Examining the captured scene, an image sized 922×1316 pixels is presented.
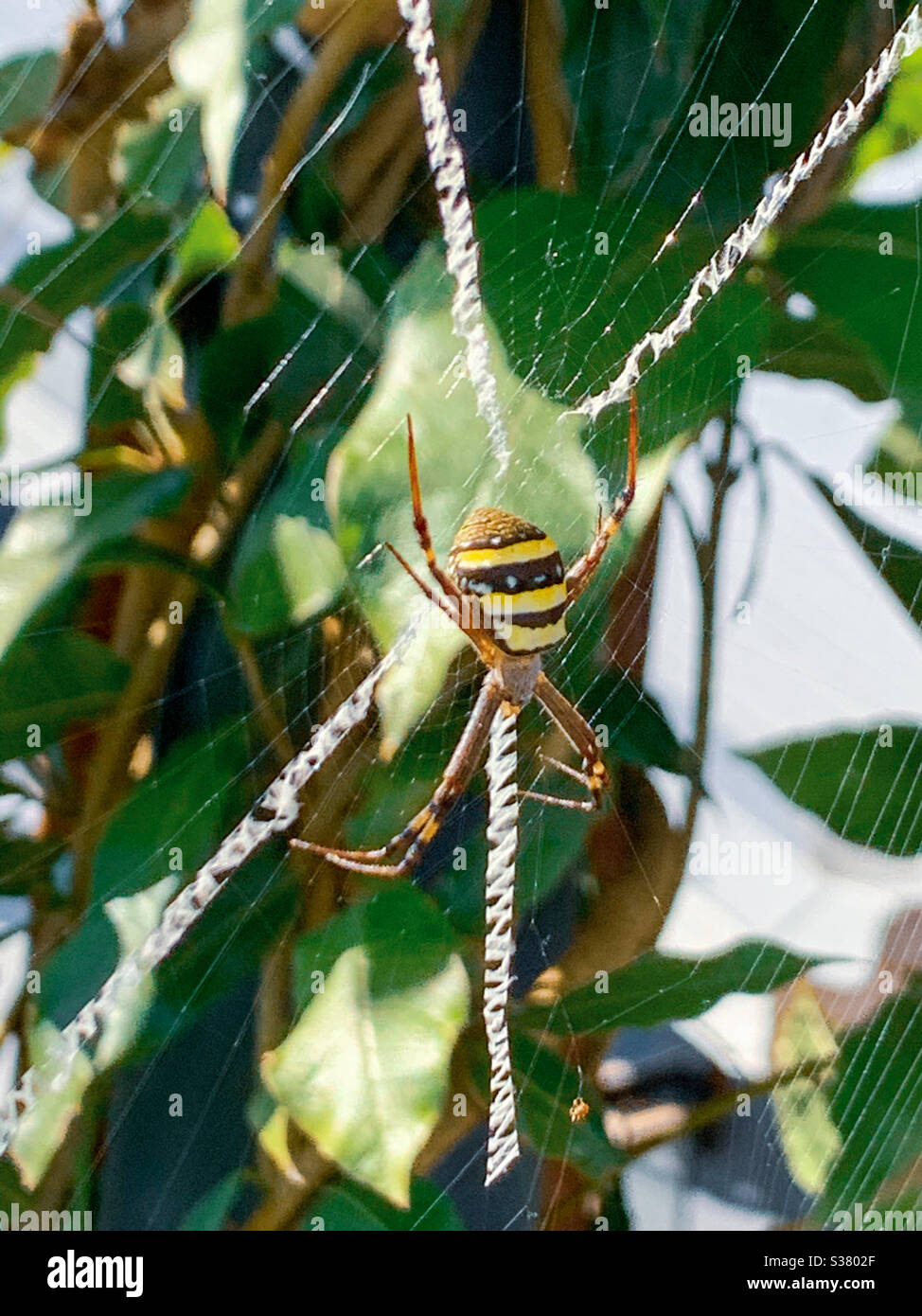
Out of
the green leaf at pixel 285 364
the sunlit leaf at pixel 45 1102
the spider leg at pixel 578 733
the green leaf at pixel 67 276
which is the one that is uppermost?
the green leaf at pixel 67 276

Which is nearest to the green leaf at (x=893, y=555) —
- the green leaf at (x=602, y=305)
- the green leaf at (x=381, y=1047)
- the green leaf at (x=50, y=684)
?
the green leaf at (x=602, y=305)

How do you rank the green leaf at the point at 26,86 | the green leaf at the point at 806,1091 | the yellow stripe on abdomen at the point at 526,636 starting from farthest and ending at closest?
the green leaf at the point at 806,1091, the yellow stripe on abdomen at the point at 526,636, the green leaf at the point at 26,86

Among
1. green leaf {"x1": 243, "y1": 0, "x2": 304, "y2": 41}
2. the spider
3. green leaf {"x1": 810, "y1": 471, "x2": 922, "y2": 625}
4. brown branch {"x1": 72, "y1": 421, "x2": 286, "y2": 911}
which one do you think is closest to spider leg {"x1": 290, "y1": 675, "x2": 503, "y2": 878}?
the spider

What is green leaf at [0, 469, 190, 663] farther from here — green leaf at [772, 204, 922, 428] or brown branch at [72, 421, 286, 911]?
green leaf at [772, 204, 922, 428]

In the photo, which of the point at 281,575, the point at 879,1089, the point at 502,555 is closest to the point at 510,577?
the point at 502,555

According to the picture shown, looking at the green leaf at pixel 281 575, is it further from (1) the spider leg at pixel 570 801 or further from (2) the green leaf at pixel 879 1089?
(2) the green leaf at pixel 879 1089

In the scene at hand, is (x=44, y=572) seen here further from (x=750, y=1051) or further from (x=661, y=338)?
(x=750, y=1051)

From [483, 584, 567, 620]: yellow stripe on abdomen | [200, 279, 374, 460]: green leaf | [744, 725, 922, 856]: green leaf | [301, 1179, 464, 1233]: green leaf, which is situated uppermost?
[200, 279, 374, 460]: green leaf
